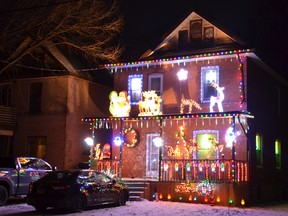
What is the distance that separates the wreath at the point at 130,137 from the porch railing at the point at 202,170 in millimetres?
1714

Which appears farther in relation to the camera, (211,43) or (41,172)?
(211,43)

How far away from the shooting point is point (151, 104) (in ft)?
74.3

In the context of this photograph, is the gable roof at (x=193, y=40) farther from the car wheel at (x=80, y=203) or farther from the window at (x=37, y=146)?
the car wheel at (x=80, y=203)

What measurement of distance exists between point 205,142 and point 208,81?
2.93m

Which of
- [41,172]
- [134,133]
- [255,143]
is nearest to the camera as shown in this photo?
[41,172]

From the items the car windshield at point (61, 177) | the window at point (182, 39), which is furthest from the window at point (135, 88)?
the car windshield at point (61, 177)

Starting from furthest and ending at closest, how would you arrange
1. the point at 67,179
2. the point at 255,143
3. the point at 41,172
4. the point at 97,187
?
1. the point at 255,143
2. the point at 41,172
3. the point at 97,187
4. the point at 67,179

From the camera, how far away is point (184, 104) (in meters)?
22.7

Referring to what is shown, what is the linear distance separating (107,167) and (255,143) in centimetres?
722

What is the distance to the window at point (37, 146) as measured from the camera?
27.2 meters

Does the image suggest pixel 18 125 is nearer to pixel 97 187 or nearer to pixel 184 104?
pixel 184 104

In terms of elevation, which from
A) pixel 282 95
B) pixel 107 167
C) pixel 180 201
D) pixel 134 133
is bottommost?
pixel 180 201

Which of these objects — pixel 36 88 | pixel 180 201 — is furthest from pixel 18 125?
pixel 180 201

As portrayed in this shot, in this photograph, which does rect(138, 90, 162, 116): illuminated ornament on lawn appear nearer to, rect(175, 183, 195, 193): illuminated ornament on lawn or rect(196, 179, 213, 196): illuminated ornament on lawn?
rect(175, 183, 195, 193): illuminated ornament on lawn
